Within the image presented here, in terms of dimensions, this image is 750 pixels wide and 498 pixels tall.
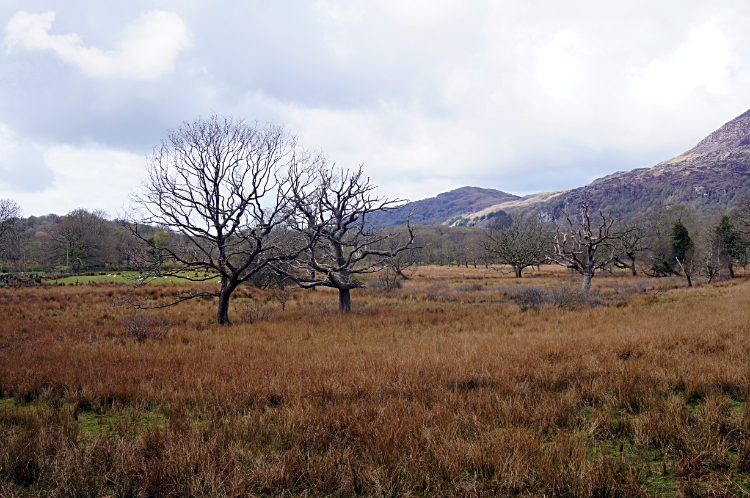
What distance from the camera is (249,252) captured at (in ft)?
43.9

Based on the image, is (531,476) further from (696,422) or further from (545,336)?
(545,336)

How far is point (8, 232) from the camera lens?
3956 cm

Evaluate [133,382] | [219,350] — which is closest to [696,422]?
[133,382]

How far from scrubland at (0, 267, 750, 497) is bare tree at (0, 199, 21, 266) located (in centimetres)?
4110

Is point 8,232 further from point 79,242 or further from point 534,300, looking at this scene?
point 534,300

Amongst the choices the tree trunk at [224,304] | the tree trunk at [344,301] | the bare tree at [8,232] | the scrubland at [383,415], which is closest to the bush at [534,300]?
the scrubland at [383,415]

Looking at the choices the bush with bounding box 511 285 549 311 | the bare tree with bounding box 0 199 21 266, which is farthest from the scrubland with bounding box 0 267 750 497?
the bare tree with bounding box 0 199 21 266

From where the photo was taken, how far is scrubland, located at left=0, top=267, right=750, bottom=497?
3.08 meters

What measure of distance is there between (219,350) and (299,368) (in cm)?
322

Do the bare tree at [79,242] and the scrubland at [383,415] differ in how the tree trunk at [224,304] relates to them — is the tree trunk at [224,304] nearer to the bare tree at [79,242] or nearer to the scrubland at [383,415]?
the scrubland at [383,415]

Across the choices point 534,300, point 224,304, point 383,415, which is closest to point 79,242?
point 224,304

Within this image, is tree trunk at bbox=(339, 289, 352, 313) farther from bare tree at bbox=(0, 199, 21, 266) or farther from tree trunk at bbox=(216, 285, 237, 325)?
bare tree at bbox=(0, 199, 21, 266)

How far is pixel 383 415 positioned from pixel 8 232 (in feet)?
180

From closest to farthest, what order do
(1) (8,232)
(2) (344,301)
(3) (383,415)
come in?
(3) (383,415) < (2) (344,301) < (1) (8,232)
